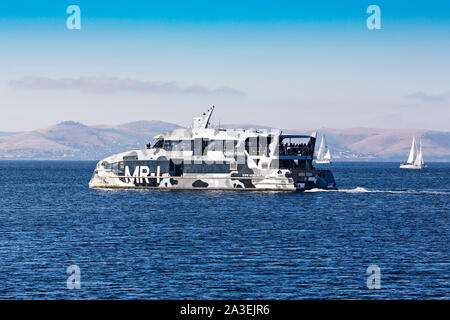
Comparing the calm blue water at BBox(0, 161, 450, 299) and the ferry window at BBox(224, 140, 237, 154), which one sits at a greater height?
the ferry window at BBox(224, 140, 237, 154)

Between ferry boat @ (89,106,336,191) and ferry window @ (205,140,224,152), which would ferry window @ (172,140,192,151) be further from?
ferry window @ (205,140,224,152)

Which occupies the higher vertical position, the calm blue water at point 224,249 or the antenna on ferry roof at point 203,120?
the antenna on ferry roof at point 203,120

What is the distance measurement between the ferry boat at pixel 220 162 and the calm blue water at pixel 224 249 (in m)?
4.59

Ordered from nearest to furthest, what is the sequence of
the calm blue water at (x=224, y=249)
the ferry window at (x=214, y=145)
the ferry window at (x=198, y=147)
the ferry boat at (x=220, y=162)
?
1. the calm blue water at (x=224, y=249)
2. the ferry boat at (x=220, y=162)
3. the ferry window at (x=214, y=145)
4. the ferry window at (x=198, y=147)

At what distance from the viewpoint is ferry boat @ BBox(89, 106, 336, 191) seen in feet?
217

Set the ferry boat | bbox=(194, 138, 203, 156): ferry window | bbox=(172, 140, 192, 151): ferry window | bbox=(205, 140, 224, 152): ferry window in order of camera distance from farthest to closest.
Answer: bbox=(172, 140, 192, 151): ferry window
bbox=(194, 138, 203, 156): ferry window
bbox=(205, 140, 224, 152): ferry window
the ferry boat

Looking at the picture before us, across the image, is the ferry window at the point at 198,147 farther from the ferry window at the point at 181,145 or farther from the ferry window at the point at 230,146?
the ferry window at the point at 230,146

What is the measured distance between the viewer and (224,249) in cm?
3369

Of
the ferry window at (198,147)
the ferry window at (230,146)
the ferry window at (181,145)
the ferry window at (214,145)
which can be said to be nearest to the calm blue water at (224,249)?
the ferry window at (230,146)

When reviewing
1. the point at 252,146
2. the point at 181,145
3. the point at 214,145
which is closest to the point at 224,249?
the point at 252,146

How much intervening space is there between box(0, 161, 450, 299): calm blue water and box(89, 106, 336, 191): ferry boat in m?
4.59

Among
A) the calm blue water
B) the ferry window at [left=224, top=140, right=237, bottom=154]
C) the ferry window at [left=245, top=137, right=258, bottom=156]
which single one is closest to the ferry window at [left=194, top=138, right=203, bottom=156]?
the ferry window at [left=224, top=140, right=237, bottom=154]

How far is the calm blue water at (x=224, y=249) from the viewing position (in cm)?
2441

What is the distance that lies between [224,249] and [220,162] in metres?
33.2
